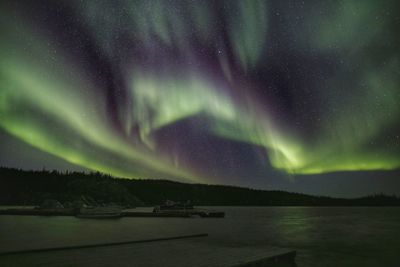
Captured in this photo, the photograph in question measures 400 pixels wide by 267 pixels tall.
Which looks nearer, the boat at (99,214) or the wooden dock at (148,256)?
the wooden dock at (148,256)

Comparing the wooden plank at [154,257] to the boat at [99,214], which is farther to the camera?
the boat at [99,214]

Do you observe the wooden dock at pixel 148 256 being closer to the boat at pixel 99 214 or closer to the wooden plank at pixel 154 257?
the wooden plank at pixel 154 257

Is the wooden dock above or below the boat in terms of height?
below

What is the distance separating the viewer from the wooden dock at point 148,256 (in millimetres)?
14727

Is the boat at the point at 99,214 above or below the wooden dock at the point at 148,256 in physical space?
above

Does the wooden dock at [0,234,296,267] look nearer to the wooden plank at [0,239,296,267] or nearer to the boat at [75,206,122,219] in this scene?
the wooden plank at [0,239,296,267]

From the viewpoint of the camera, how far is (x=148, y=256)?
16734 millimetres

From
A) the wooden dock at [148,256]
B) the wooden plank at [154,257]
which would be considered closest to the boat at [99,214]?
the wooden dock at [148,256]

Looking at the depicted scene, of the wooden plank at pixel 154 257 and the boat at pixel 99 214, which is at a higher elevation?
the boat at pixel 99 214

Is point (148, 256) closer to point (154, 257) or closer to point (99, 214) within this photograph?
point (154, 257)

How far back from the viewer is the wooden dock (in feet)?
48.3

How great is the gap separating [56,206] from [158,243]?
90666 millimetres

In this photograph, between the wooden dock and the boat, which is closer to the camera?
the wooden dock

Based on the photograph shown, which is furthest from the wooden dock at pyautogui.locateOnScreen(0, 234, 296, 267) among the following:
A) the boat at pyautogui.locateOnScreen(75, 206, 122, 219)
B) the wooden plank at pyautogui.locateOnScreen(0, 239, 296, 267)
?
the boat at pyautogui.locateOnScreen(75, 206, 122, 219)
